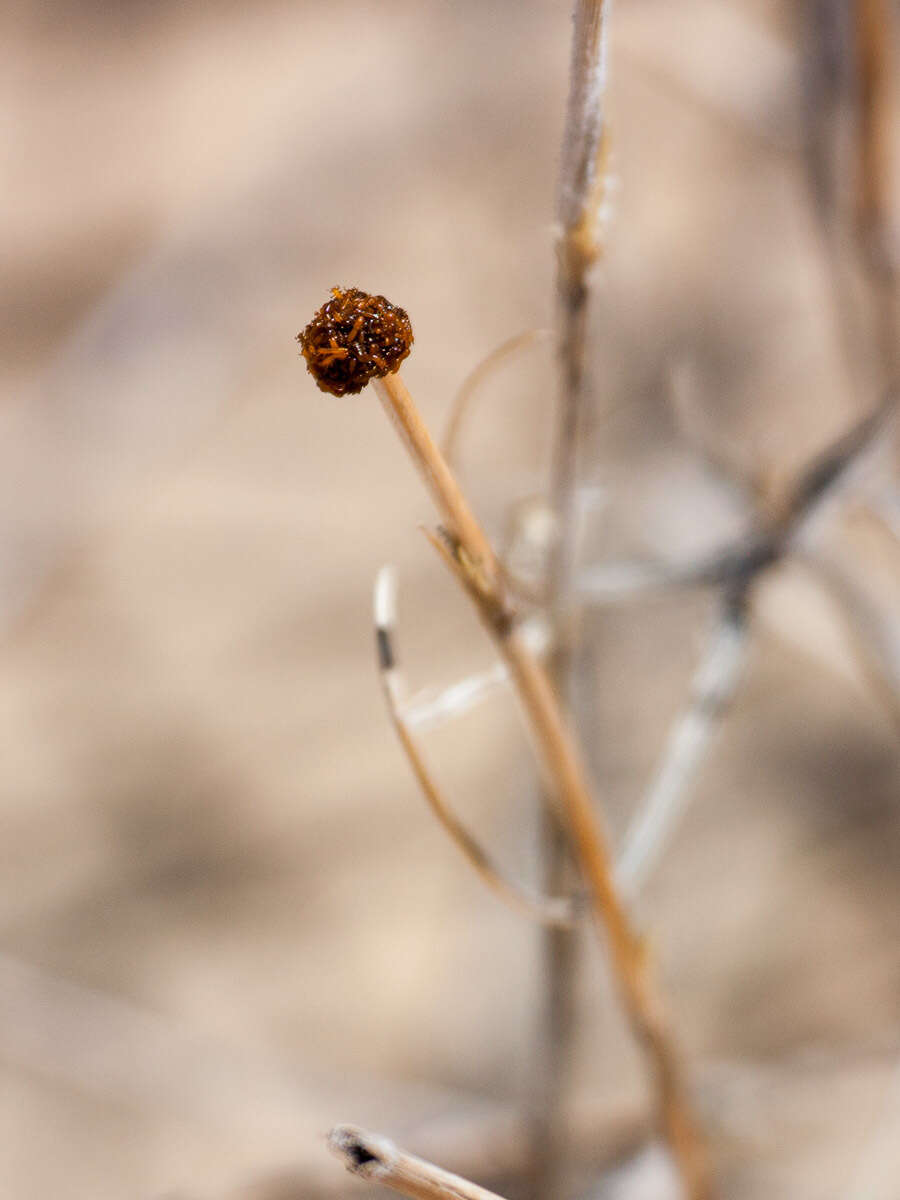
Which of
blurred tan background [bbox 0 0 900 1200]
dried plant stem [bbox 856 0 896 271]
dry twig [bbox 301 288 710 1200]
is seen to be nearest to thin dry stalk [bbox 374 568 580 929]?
dry twig [bbox 301 288 710 1200]

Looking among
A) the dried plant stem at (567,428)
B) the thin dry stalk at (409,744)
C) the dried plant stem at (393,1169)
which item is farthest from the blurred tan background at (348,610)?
the dried plant stem at (393,1169)

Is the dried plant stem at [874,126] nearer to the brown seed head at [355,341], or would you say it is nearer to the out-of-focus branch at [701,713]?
the out-of-focus branch at [701,713]

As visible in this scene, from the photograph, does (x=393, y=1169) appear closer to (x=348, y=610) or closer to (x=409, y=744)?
(x=409, y=744)

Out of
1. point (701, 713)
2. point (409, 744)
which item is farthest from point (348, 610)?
point (409, 744)

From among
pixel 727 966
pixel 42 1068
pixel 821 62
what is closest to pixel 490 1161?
pixel 727 966

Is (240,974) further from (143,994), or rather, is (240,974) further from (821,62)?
(821,62)
